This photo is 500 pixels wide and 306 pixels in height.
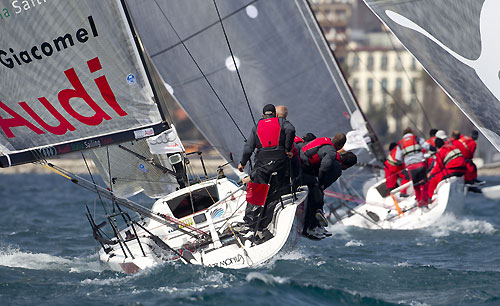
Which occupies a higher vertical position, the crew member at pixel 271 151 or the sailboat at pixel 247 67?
the sailboat at pixel 247 67

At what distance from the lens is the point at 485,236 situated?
431 inches

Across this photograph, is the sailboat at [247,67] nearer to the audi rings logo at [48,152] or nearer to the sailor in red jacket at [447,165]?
the sailor in red jacket at [447,165]

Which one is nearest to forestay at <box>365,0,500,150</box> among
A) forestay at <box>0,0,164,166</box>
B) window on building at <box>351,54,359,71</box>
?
forestay at <box>0,0,164,166</box>

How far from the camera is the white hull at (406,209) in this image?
11.7 m

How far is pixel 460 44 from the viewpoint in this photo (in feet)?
19.0

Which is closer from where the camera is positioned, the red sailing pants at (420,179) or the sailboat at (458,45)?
the sailboat at (458,45)

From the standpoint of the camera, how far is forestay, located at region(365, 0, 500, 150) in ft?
18.4

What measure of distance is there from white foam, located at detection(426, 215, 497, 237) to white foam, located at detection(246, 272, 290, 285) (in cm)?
470

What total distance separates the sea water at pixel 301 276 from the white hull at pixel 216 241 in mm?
157

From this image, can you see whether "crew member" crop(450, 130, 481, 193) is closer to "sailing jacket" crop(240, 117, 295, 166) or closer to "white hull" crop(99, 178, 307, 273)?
"white hull" crop(99, 178, 307, 273)

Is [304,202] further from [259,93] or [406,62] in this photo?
[406,62]

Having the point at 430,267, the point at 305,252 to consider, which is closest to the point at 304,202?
the point at 305,252

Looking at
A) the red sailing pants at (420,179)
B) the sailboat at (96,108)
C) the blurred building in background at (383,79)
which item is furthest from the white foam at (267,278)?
the blurred building in background at (383,79)

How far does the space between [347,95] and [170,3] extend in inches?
128
